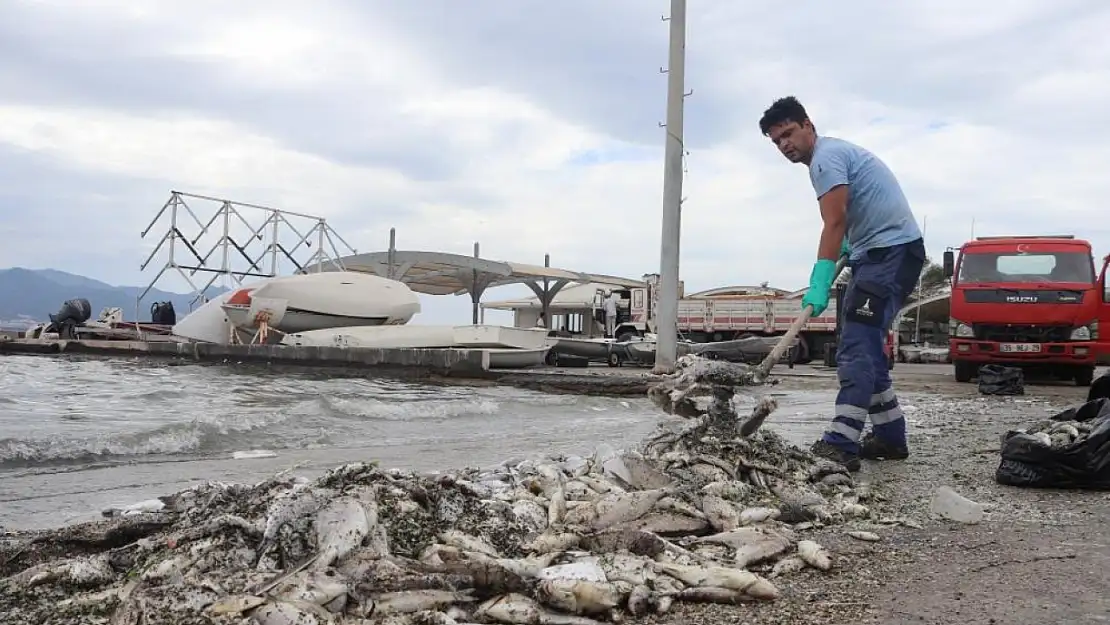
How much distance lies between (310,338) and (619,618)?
18414 millimetres

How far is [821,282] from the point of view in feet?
15.3

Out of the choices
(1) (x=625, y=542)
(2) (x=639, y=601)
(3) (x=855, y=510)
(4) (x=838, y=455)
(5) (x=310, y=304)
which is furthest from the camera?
(5) (x=310, y=304)

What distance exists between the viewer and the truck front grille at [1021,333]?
13.5 meters

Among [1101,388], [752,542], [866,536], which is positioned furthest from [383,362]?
[752,542]

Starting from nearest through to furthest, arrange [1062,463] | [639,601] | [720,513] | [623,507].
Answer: [639,601] < [623,507] < [720,513] < [1062,463]

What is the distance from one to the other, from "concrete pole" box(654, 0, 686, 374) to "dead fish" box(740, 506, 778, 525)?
31.5ft

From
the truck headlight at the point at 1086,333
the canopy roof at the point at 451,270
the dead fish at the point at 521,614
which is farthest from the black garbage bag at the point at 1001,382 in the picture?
the canopy roof at the point at 451,270

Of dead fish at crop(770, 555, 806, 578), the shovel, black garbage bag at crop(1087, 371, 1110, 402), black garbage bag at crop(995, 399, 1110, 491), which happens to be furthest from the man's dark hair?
dead fish at crop(770, 555, 806, 578)

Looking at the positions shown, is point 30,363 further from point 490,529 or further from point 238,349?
point 490,529

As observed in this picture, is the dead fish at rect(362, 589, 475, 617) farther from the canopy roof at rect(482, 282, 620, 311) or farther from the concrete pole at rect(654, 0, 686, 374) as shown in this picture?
the canopy roof at rect(482, 282, 620, 311)

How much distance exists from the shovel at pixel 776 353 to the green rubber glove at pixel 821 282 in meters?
0.05

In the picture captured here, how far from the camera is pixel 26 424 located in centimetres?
823

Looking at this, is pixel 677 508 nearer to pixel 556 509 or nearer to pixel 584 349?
pixel 556 509

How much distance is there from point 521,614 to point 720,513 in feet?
4.02
